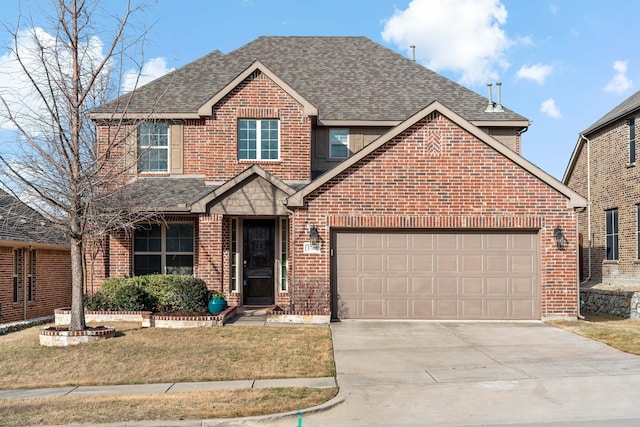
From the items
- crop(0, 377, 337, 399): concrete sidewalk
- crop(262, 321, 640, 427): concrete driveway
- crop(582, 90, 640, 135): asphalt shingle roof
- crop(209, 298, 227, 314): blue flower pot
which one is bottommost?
crop(0, 377, 337, 399): concrete sidewalk

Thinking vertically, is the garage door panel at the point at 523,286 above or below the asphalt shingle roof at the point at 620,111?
below

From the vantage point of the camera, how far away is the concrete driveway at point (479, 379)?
23.9ft

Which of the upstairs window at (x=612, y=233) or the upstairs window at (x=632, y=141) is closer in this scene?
the upstairs window at (x=632, y=141)

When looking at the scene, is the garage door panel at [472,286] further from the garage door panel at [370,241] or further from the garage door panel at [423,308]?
the garage door panel at [370,241]

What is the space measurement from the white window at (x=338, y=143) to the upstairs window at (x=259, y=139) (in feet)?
7.78

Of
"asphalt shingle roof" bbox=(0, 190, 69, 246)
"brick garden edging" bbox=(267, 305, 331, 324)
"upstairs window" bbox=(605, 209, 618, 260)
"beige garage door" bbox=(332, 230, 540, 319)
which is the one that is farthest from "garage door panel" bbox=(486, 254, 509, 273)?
"asphalt shingle roof" bbox=(0, 190, 69, 246)

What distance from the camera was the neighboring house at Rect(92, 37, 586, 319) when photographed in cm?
1456

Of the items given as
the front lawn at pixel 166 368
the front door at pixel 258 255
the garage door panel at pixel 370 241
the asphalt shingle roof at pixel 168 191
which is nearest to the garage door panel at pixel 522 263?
the garage door panel at pixel 370 241

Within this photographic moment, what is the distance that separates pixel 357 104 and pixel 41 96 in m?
10.5

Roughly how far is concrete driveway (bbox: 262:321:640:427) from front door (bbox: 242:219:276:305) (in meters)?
4.41

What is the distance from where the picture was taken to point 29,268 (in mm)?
19375

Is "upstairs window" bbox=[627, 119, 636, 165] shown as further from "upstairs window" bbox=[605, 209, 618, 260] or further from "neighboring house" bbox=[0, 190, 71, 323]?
"neighboring house" bbox=[0, 190, 71, 323]

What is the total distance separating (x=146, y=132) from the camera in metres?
18.2

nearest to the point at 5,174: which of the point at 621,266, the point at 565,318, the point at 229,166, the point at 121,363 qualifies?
the point at 121,363
